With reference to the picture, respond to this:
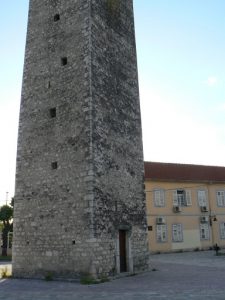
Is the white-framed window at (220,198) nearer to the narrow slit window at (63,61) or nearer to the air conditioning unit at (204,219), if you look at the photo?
the air conditioning unit at (204,219)

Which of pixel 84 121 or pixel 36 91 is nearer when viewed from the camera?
pixel 84 121

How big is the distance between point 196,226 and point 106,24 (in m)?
19.1

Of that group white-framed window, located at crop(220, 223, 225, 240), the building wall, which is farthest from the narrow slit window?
white-framed window, located at crop(220, 223, 225, 240)

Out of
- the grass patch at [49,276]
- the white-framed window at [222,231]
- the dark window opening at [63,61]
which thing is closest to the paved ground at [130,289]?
the grass patch at [49,276]

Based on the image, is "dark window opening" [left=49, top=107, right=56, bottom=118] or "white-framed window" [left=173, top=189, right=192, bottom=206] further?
"white-framed window" [left=173, top=189, right=192, bottom=206]

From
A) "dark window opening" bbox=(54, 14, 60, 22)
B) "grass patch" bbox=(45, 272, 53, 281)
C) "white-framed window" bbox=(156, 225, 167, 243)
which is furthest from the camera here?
"white-framed window" bbox=(156, 225, 167, 243)

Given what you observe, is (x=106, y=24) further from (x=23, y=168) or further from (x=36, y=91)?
(x=23, y=168)

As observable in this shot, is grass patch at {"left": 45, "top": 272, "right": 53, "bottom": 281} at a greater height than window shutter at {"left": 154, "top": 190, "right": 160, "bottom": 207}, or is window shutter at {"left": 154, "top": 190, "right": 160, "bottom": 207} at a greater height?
window shutter at {"left": 154, "top": 190, "right": 160, "bottom": 207}

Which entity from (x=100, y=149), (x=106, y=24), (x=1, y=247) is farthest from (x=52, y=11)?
(x=1, y=247)

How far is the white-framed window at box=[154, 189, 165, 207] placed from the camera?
28.1m

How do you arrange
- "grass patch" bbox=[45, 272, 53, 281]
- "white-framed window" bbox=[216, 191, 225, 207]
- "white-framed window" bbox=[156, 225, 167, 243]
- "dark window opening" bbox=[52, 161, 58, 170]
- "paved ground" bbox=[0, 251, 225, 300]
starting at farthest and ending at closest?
"white-framed window" bbox=[216, 191, 225, 207] → "white-framed window" bbox=[156, 225, 167, 243] → "dark window opening" bbox=[52, 161, 58, 170] → "grass patch" bbox=[45, 272, 53, 281] → "paved ground" bbox=[0, 251, 225, 300]

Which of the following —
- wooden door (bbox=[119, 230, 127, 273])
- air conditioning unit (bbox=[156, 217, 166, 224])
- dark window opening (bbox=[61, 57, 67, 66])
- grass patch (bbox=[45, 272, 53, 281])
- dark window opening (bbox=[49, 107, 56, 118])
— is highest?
dark window opening (bbox=[61, 57, 67, 66])

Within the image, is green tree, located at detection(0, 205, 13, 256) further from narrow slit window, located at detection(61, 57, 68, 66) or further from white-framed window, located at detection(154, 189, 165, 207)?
narrow slit window, located at detection(61, 57, 68, 66)

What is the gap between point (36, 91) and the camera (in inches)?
603
